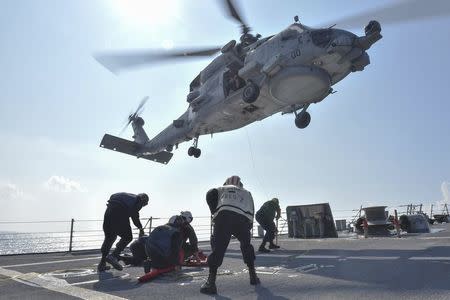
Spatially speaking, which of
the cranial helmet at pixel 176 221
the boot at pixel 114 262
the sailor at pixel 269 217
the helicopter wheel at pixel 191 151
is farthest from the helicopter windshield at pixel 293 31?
the boot at pixel 114 262

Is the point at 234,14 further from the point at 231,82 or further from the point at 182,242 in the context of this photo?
the point at 182,242

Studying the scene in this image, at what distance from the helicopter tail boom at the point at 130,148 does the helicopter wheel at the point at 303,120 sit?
1081cm

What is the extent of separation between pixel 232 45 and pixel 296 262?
11.6m

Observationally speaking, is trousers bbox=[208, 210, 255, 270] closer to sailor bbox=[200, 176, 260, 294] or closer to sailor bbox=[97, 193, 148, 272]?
sailor bbox=[200, 176, 260, 294]

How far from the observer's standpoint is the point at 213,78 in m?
18.5

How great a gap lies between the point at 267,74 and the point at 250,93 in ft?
3.63

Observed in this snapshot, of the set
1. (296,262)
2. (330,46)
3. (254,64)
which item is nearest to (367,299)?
(296,262)

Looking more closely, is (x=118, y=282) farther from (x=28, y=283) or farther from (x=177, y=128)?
(x=177, y=128)

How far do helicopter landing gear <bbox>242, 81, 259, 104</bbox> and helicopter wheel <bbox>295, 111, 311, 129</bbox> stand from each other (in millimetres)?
2692

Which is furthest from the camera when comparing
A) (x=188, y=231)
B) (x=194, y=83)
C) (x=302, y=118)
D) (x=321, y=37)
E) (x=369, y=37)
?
(x=194, y=83)

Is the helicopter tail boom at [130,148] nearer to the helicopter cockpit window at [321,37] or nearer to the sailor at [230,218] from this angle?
the helicopter cockpit window at [321,37]

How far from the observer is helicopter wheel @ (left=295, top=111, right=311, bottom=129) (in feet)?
56.3

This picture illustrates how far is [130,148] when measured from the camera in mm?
24703

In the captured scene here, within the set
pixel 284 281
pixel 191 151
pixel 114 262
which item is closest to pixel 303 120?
pixel 191 151
